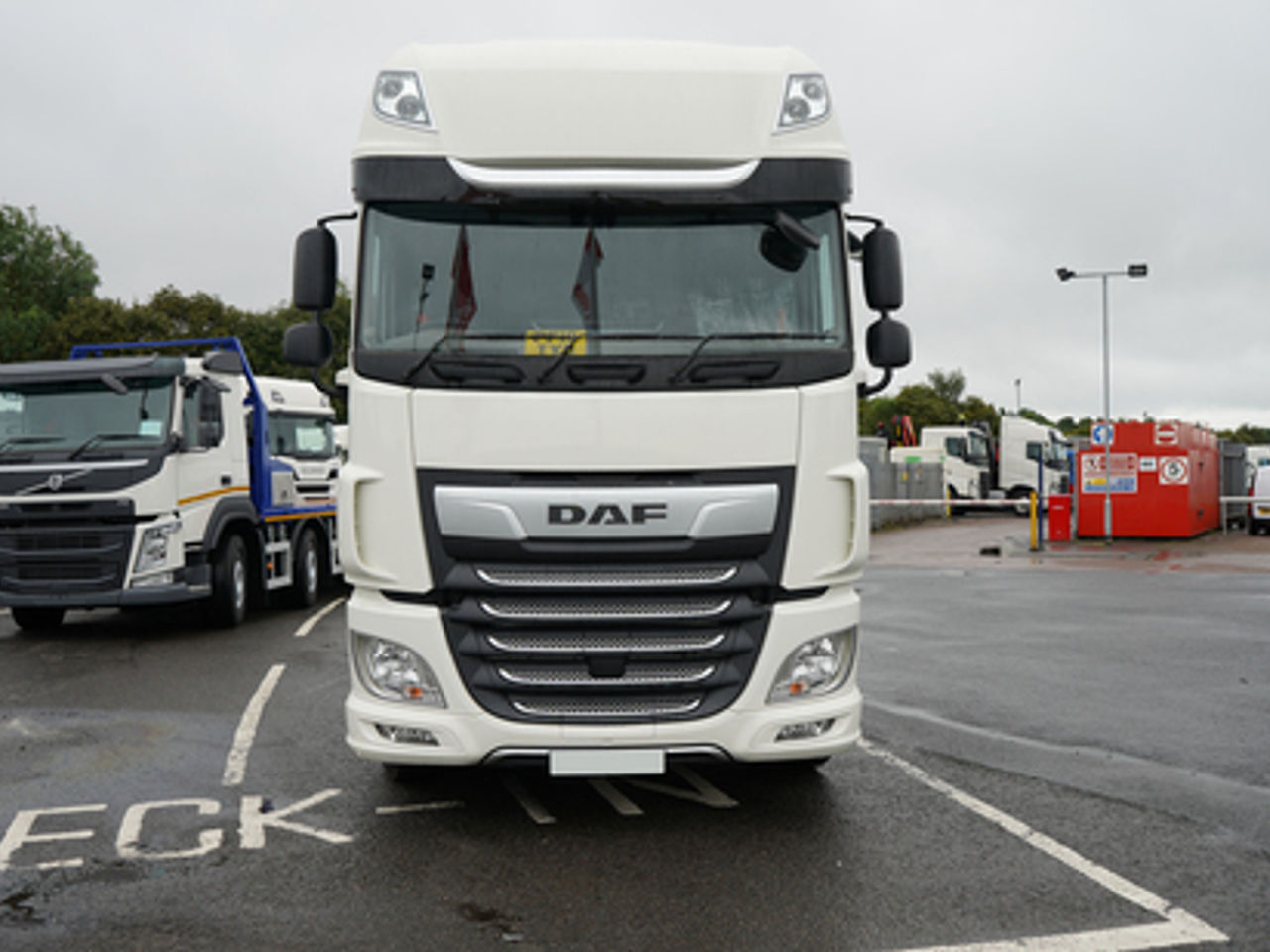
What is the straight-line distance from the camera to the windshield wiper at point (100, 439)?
11320mm

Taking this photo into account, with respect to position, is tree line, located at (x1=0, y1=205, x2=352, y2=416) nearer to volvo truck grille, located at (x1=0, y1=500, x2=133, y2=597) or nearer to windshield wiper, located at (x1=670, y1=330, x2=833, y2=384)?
volvo truck grille, located at (x1=0, y1=500, x2=133, y2=597)

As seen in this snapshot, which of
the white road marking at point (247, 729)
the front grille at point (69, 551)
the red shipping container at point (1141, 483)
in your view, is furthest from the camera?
A: the red shipping container at point (1141, 483)

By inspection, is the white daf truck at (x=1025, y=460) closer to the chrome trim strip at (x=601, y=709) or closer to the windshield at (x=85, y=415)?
the windshield at (x=85, y=415)

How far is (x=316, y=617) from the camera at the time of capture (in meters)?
13.8

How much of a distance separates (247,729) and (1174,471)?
2193 cm

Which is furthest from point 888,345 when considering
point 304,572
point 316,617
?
point 304,572

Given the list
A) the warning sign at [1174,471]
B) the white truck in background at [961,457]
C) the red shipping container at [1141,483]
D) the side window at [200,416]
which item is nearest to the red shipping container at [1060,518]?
the red shipping container at [1141,483]

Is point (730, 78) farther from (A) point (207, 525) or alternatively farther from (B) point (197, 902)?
(A) point (207, 525)

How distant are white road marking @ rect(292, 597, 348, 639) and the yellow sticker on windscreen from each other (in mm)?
7799

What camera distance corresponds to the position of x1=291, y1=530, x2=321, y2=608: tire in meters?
14.8

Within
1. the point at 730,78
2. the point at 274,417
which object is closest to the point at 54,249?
the point at 274,417

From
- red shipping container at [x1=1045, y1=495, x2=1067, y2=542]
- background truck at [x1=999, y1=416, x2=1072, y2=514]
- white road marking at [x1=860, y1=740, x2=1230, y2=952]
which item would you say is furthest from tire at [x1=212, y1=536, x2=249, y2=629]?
background truck at [x1=999, y1=416, x2=1072, y2=514]

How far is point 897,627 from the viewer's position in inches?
495

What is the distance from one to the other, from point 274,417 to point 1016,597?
947 cm
